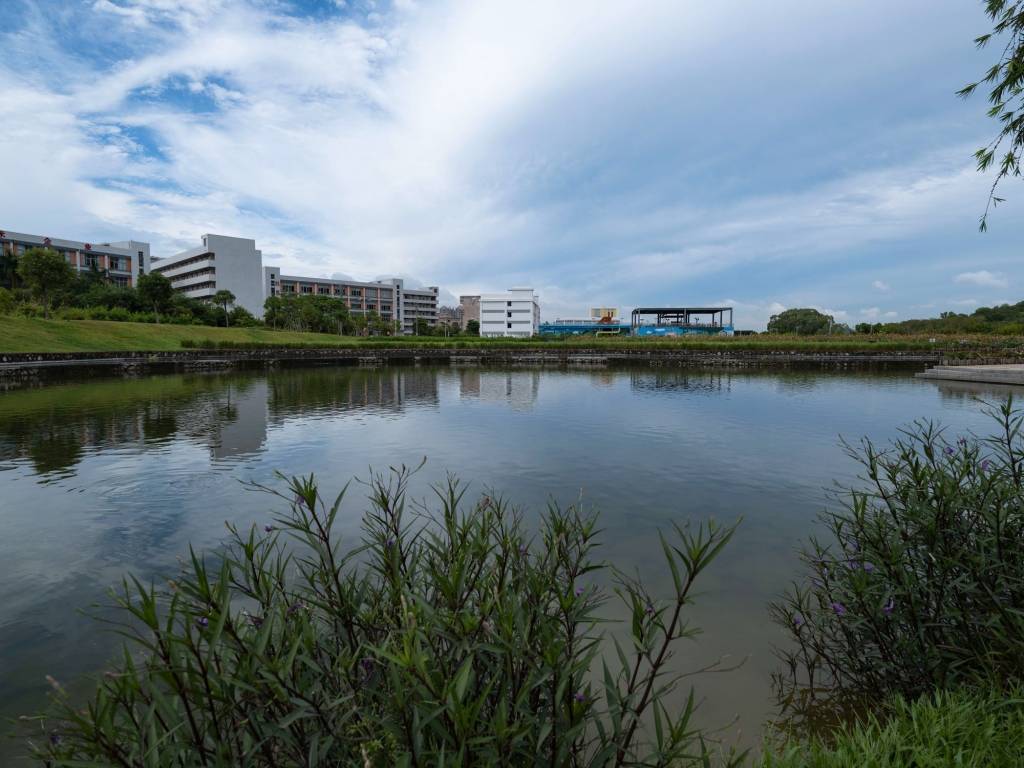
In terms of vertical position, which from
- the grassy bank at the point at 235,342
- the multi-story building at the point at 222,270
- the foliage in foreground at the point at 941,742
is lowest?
the foliage in foreground at the point at 941,742

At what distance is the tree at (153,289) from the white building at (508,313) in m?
53.6

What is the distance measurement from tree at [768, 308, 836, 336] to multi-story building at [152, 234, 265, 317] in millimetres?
85776

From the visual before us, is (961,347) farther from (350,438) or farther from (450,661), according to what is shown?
(450,661)

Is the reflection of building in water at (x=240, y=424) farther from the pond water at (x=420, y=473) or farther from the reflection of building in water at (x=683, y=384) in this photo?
the reflection of building in water at (x=683, y=384)

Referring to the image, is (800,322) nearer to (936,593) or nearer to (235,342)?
(235,342)

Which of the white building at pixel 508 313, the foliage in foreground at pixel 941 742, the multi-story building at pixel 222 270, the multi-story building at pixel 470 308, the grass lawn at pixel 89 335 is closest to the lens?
the foliage in foreground at pixel 941 742

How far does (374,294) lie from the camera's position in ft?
394

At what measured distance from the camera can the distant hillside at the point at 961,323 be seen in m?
65.9

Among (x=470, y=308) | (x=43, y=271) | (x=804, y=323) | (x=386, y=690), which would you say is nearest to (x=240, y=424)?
(x=386, y=690)

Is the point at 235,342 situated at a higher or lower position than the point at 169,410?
higher

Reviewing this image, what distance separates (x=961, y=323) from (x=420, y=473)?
8776 centimetres

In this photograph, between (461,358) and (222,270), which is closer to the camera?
(461,358)

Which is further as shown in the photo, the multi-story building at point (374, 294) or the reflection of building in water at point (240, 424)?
the multi-story building at point (374, 294)

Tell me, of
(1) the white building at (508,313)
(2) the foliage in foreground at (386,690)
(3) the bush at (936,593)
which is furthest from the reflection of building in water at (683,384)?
(1) the white building at (508,313)
